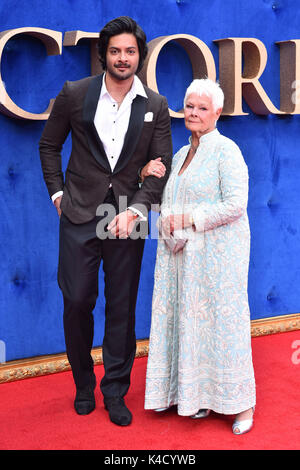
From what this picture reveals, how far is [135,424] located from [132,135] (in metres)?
1.29

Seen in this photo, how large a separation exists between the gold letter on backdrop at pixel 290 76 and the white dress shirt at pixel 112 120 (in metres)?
1.69

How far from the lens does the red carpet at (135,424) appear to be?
8.40 ft

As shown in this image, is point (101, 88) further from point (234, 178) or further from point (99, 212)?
point (234, 178)

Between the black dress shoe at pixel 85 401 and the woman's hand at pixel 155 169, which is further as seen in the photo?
the black dress shoe at pixel 85 401

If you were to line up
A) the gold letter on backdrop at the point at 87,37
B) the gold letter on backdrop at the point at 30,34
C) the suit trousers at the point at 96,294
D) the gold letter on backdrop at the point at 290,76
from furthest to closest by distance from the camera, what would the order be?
the gold letter on backdrop at the point at 290,76, the gold letter on backdrop at the point at 87,37, the gold letter on backdrop at the point at 30,34, the suit trousers at the point at 96,294

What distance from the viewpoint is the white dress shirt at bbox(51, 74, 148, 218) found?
267 centimetres

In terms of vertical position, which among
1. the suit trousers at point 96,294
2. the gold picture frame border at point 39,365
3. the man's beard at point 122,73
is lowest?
the gold picture frame border at point 39,365

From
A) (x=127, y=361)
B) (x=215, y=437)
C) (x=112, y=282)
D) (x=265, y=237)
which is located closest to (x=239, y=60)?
(x=265, y=237)

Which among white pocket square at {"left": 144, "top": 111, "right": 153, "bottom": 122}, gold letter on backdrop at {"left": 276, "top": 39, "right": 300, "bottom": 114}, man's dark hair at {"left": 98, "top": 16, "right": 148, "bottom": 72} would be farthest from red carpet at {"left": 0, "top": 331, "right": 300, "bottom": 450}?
gold letter on backdrop at {"left": 276, "top": 39, "right": 300, "bottom": 114}

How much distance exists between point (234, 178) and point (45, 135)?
0.88 m

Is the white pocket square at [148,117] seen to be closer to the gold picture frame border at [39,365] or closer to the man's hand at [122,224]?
the man's hand at [122,224]

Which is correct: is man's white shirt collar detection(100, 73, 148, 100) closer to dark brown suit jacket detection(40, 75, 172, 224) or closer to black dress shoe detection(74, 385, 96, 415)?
dark brown suit jacket detection(40, 75, 172, 224)

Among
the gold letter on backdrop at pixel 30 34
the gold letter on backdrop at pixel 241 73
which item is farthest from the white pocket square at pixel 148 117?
the gold letter on backdrop at pixel 241 73

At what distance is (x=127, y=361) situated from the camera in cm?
290
